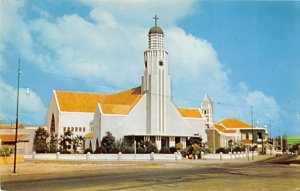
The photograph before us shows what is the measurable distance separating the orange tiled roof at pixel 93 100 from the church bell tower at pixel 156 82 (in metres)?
2.84

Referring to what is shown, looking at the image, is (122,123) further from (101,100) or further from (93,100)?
(101,100)

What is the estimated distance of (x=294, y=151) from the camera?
9875 centimetres

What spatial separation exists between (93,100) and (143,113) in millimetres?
15112

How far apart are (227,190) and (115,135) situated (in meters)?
50.9

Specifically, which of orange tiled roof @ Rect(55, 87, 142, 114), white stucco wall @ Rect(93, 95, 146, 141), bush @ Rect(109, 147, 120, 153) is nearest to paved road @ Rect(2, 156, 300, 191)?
bush @ Rect(109, 147, 120, 153)

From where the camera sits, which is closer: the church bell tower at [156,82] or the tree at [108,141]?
the tree at [108,141]

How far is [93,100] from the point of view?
81250 mm

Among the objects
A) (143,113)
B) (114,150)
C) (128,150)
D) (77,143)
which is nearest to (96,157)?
(114,150)

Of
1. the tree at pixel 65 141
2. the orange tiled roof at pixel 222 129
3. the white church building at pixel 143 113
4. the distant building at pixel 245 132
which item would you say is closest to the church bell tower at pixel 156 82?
the white church building at pixel 143 113

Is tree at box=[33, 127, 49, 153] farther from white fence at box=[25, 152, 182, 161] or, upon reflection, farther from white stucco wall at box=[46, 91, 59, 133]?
white stucco wall at box=[46, 91, 59, 133]

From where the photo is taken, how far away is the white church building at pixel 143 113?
67188 millimetres

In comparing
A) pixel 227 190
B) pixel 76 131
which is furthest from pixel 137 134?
pixel 227 190

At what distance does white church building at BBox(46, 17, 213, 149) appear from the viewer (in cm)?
6719

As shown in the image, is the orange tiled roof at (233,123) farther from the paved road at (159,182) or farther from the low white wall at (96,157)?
the paved road at (159,182)
